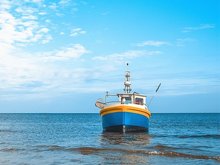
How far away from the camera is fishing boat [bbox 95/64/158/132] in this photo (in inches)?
1431

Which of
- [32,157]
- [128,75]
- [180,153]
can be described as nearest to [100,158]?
[32,157]

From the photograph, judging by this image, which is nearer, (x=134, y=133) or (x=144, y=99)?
(x=134, y=133)

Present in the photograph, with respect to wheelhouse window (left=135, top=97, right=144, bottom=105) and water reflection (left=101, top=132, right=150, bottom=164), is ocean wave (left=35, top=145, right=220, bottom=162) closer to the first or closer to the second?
water reflection (left=101, top=132, right=150, bottom=164)

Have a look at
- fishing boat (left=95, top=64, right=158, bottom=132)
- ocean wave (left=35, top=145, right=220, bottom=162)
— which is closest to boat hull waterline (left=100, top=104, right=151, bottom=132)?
fishing boat (left=95, top=64, right=158, bottom=132)

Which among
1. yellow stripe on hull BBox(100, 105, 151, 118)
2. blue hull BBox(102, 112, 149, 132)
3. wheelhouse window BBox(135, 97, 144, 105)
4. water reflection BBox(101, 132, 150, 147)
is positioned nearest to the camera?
water reflection BBox(101, 132, 150, 147)

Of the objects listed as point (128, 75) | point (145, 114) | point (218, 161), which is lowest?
point (218, 161)

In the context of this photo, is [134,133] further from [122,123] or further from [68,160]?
[68,160]

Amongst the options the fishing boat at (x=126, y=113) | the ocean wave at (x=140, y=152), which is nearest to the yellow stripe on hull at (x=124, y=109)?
the fishing boat at (x=126, y=113)

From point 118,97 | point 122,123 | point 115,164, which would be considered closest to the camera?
point 115,164

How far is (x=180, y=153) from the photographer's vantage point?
25312mm

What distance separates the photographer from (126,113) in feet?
119

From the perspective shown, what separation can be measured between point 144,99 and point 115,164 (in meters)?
20.8

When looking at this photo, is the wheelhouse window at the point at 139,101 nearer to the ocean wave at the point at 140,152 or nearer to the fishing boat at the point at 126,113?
the fishing boat at the point at 126,113

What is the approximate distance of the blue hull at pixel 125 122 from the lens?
36.6 metres
